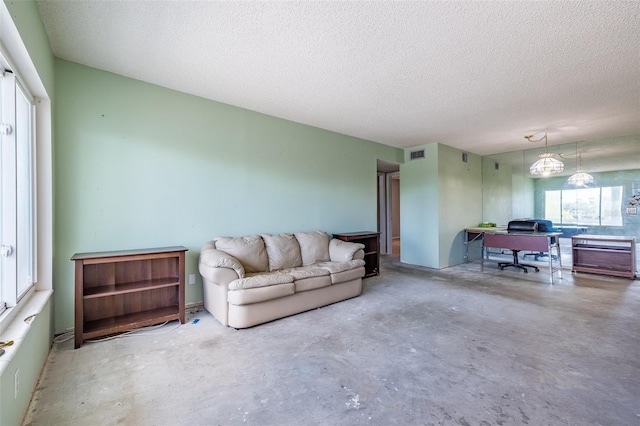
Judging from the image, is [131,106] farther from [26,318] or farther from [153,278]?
[26,318]

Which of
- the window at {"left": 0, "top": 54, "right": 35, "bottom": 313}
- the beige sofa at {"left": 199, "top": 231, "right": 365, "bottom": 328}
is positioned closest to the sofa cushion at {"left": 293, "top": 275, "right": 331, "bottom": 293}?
the beige sofa at {"left": 199, "top": 231, "right": 365, "bottom": 328}

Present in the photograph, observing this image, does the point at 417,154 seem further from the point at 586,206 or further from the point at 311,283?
the point at 311,283

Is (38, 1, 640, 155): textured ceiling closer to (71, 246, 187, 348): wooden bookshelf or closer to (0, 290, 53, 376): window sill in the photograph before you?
(71, 246, 187, 348): wooden bookshelf

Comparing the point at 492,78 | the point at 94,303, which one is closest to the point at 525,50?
the point at 492,78

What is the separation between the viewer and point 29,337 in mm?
1623

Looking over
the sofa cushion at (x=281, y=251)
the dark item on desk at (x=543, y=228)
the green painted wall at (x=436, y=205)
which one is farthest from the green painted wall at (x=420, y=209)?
the sofa cushion at (x=281, y=251)

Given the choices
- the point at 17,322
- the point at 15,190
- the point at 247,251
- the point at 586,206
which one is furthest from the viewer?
the point at 586,206

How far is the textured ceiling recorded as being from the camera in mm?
1902

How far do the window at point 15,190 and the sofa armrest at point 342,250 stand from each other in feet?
9.74

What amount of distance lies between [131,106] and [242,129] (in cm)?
120

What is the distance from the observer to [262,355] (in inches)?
85.7

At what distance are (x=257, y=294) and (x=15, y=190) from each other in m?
1.86

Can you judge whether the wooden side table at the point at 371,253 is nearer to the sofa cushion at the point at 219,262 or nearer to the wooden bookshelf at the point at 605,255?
the sofa cushion at the point at 219,262

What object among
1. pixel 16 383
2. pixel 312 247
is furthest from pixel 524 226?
pixel 16 383
